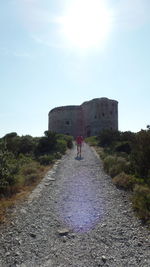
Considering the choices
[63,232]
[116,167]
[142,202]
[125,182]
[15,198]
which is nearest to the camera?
[63,232]

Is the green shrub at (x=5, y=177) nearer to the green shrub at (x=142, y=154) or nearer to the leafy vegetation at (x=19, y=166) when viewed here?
the leafy vegetation at (x=19, y=166)

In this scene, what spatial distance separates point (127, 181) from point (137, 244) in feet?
18.1

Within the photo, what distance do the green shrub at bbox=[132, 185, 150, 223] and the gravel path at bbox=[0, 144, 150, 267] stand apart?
0.25 m

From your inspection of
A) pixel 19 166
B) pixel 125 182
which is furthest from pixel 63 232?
pixel 19 166

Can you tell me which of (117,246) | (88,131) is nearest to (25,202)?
(117,246)

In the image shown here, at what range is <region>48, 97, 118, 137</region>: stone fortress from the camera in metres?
55.5

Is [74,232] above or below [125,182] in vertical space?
below

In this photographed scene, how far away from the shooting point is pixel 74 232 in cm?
717

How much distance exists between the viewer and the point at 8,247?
20.3 feet

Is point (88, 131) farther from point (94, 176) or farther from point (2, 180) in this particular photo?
point (2, 180)

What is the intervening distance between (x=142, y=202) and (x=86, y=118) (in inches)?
1928

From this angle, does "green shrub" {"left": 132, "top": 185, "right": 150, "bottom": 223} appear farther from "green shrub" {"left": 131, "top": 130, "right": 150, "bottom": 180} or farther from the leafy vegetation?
the leafy vegetation

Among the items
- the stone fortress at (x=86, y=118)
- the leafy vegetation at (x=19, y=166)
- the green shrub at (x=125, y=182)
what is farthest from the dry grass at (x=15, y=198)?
the stone fortress at (x=86, y=118)

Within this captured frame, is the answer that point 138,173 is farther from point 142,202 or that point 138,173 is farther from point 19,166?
point 19,166
